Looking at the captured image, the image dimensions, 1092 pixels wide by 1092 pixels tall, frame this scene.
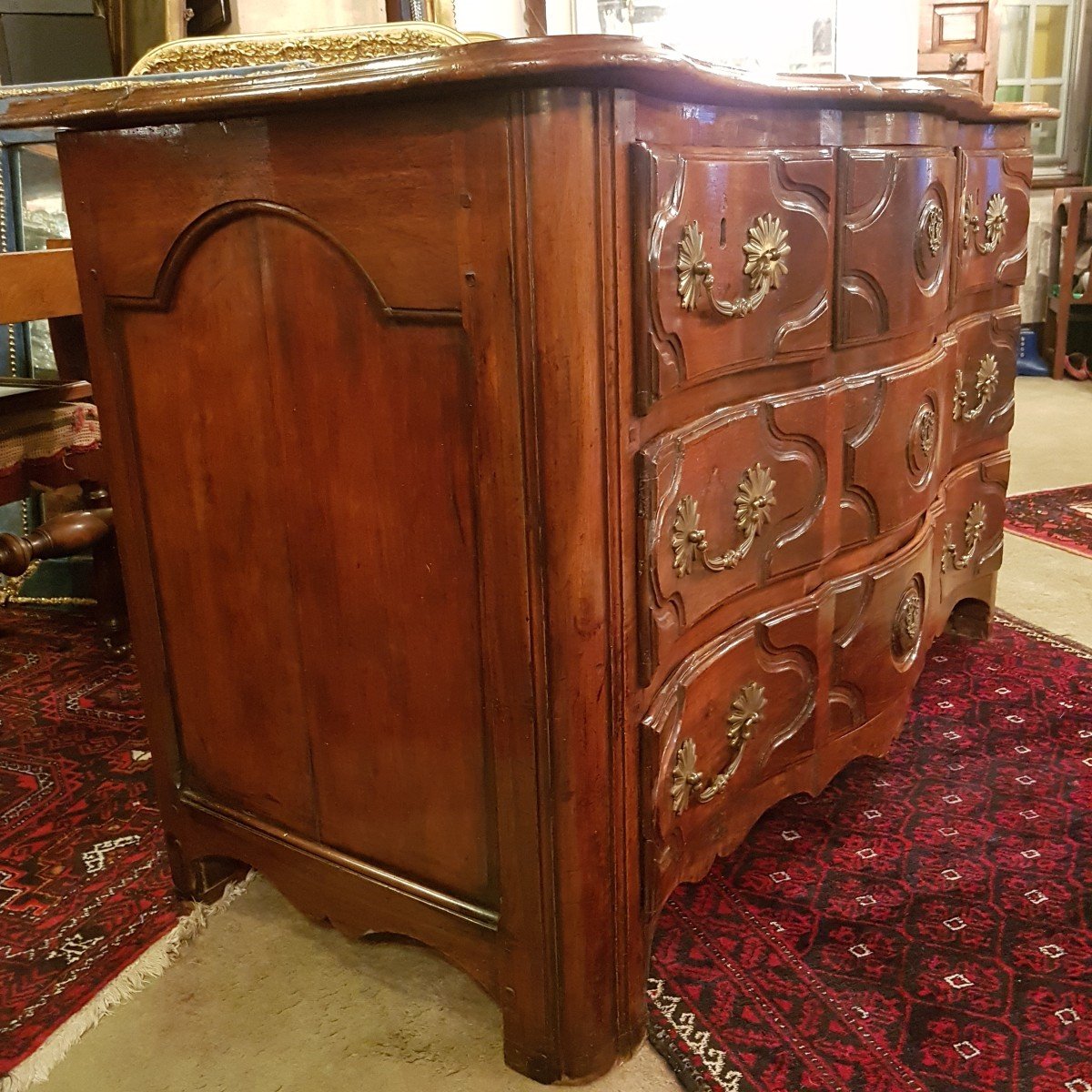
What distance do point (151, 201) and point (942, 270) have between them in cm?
114

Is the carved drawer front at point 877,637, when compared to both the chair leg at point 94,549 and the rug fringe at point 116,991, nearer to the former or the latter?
the rug fringe at point 116,991

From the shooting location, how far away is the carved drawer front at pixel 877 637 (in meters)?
1.54

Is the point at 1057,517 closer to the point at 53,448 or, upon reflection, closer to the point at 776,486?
the point at 776,486

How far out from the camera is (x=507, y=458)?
1.01m

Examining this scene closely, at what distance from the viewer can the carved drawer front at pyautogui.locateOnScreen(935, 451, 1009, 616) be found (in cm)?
205

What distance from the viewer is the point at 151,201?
1.20 metres

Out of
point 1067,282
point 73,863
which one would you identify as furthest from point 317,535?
point 1067,282

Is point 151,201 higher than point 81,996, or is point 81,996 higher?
point 151,201

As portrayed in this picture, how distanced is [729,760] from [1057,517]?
7.42ft

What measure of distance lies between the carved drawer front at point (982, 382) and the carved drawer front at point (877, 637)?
12.7 inches

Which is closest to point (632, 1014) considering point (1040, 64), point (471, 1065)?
point (471, 1065)

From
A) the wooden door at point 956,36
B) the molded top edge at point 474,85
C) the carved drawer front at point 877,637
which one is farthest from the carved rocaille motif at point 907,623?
the wooden door at point 956,36

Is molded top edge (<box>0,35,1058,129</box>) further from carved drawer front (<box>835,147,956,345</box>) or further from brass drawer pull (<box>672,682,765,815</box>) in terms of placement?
brass drawer pull (<box>672,682,765,815</box>)

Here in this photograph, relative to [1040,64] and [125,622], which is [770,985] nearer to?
[125,622]
